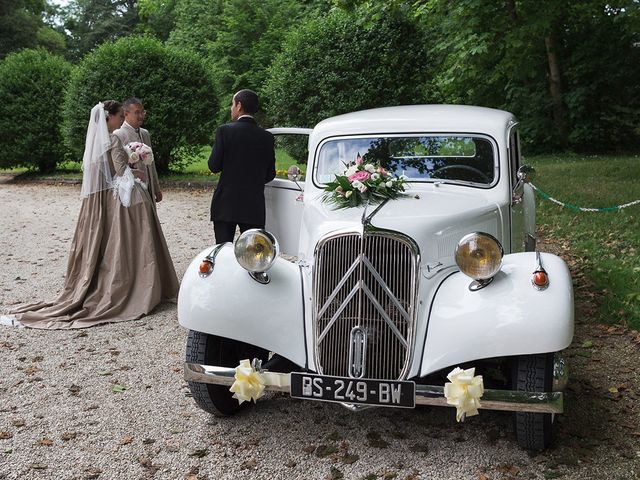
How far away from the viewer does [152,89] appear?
671 inches

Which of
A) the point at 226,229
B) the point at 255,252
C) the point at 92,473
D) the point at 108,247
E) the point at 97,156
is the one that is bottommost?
the point at 92,473

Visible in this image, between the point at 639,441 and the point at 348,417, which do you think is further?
the point at 348,417

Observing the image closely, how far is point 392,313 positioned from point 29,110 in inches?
704

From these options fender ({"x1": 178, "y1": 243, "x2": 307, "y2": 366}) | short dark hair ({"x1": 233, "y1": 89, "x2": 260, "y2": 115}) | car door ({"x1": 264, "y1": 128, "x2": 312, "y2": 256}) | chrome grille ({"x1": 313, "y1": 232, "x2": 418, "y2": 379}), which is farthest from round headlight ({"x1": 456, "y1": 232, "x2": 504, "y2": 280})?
short dark hair ({"x1": 233, "y1": 89, "x2": 260, "y2": 115})

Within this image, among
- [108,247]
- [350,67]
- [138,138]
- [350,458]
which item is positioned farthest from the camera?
[350,67]

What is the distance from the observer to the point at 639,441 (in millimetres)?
3814

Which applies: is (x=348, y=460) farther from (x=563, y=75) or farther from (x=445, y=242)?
(x=563, y=75)

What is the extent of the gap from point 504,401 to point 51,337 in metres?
4.12

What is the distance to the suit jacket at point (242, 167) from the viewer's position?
5762mm

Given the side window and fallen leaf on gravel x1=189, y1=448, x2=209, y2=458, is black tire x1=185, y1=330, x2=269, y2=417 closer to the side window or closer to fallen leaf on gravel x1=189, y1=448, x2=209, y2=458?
fallen leaf on gravel x1=189, y1=448, x2=209, y2=458

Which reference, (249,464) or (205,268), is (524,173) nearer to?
(205,268)

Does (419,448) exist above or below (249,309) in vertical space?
below

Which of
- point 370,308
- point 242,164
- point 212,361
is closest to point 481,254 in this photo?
point 370,308

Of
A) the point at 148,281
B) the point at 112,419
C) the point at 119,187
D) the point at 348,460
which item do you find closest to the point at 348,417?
the point at 348,460
